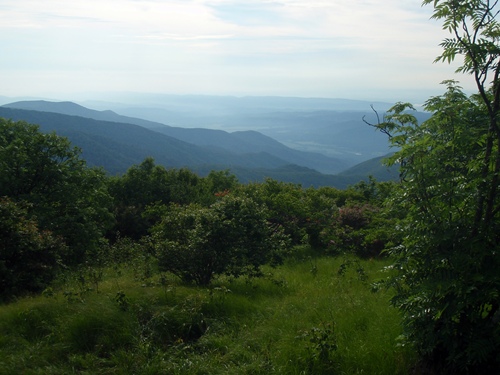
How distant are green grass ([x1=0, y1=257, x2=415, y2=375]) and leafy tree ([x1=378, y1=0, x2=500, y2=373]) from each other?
0.87 m

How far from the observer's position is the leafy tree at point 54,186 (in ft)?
42.0

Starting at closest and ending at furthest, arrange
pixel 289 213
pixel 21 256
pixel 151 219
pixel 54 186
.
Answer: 1. pixel 21 256
2. pixel 54 186
3. pixel 289 213
4. pixel 151 219

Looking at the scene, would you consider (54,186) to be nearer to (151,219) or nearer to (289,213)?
(151,219)

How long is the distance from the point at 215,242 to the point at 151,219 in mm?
12631

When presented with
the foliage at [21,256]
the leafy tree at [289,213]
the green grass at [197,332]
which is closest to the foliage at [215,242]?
the green grass at [197,332]

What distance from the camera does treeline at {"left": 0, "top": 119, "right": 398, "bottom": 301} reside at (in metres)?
8.41

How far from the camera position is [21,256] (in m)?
8.91

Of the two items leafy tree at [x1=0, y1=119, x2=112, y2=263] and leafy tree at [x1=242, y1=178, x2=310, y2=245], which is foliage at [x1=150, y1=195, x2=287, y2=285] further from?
leafy tree at [x1=242, y1=178, x2=310, y2=245]

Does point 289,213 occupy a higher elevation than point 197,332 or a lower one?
higher

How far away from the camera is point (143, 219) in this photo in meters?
20.0

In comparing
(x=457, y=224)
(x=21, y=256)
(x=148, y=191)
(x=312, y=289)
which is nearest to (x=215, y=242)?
(x=312, y=289)

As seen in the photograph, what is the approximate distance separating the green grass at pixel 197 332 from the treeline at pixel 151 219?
3.38ft

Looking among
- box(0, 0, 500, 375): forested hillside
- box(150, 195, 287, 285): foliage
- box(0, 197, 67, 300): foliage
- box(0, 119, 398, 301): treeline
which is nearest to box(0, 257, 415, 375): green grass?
box(0, 0, 500, 375): forested hillside

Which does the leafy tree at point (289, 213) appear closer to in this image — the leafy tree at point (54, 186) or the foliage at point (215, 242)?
the foliage at point (215, 242)
